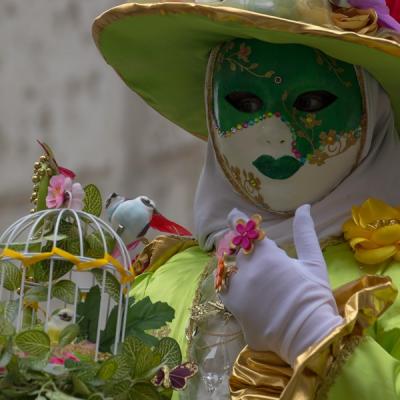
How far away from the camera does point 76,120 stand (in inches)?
121

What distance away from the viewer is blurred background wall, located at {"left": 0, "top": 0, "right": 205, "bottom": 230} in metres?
2.99

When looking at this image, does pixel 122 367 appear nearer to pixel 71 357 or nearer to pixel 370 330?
pixel 71 357

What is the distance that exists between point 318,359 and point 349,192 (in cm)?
36

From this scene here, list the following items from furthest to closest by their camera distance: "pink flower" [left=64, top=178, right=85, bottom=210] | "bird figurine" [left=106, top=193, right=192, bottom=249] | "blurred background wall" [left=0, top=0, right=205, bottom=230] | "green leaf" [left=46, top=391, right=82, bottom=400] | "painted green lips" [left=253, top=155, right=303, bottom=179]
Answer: "blurred background wall" [left=0, top=0, right=205, bottom=230]
"bird figurine" [left=106, top=193, right=192, bottom=249]
"painted green lips" [left=253, top=155, right=303, bottom=179]
"pink flower" [left=64, top=178, right=85, bottom=210]
"green leaf" [left=46, top=391, right=82, bottom=400]

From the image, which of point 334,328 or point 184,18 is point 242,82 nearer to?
point 184,18

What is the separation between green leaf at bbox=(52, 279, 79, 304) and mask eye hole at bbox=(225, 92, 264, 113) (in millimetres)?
371

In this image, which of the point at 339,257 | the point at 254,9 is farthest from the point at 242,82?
the point at 339,257

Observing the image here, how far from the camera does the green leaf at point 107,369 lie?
1.38m

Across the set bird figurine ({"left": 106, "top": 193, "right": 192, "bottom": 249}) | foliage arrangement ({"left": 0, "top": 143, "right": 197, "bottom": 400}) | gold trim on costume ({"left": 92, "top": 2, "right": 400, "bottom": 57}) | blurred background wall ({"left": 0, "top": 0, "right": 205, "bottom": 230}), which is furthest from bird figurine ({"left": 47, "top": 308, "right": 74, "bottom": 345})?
blurred background wall ({"left": 0, "top": 0, "right": 205, "bottom": 230})

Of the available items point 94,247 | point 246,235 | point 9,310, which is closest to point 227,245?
point 246,235

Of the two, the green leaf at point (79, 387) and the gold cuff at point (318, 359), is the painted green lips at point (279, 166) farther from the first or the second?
the green leaf at point (79, 387)

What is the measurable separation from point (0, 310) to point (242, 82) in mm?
478

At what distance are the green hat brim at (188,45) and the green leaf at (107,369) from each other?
1.59ft

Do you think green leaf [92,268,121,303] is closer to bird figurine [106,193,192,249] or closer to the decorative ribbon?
the decorative ribbon
